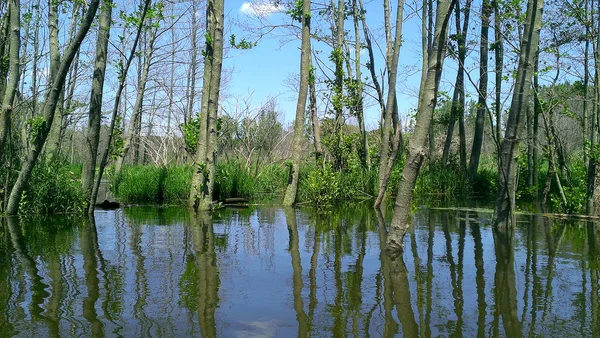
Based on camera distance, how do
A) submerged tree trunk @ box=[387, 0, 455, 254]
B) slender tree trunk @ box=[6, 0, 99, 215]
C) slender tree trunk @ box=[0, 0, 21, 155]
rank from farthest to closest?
slender tree trunk @ box=[0, 0, 21, 155]
slender tree trunk @ box=[6, 0, 99, 215]
submerged tree trunk @ box=[387, 0, 455, 254]

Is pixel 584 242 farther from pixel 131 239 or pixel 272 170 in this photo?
pixel 272 170

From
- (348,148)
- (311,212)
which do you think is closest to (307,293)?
(311,212)

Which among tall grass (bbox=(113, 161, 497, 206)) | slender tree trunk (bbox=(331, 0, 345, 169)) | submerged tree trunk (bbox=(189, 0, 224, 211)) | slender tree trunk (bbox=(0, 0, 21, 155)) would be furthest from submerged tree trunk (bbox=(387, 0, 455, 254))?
slender tree trunk (bbox=(331, 0, 345, 169))

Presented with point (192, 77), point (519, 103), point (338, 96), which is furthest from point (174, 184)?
point (192, 77)

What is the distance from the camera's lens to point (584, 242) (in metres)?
8.94

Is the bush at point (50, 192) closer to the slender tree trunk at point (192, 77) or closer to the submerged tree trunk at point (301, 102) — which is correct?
the submerged tree trunk at point (301, 102)

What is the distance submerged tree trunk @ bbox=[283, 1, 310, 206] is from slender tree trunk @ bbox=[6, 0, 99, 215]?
5.55 metres

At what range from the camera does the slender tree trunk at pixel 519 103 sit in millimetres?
9586

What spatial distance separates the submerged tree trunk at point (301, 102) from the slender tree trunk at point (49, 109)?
5.55 m

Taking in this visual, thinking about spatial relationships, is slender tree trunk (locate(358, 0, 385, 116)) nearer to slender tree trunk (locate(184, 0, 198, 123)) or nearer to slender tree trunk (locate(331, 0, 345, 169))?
slender tree trunk (locate(331, 0, 345, 169))

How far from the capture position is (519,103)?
384 inches

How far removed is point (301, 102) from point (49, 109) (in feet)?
19.9

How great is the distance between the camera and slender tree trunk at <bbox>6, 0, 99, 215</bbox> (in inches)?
420

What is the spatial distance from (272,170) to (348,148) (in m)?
2.94
